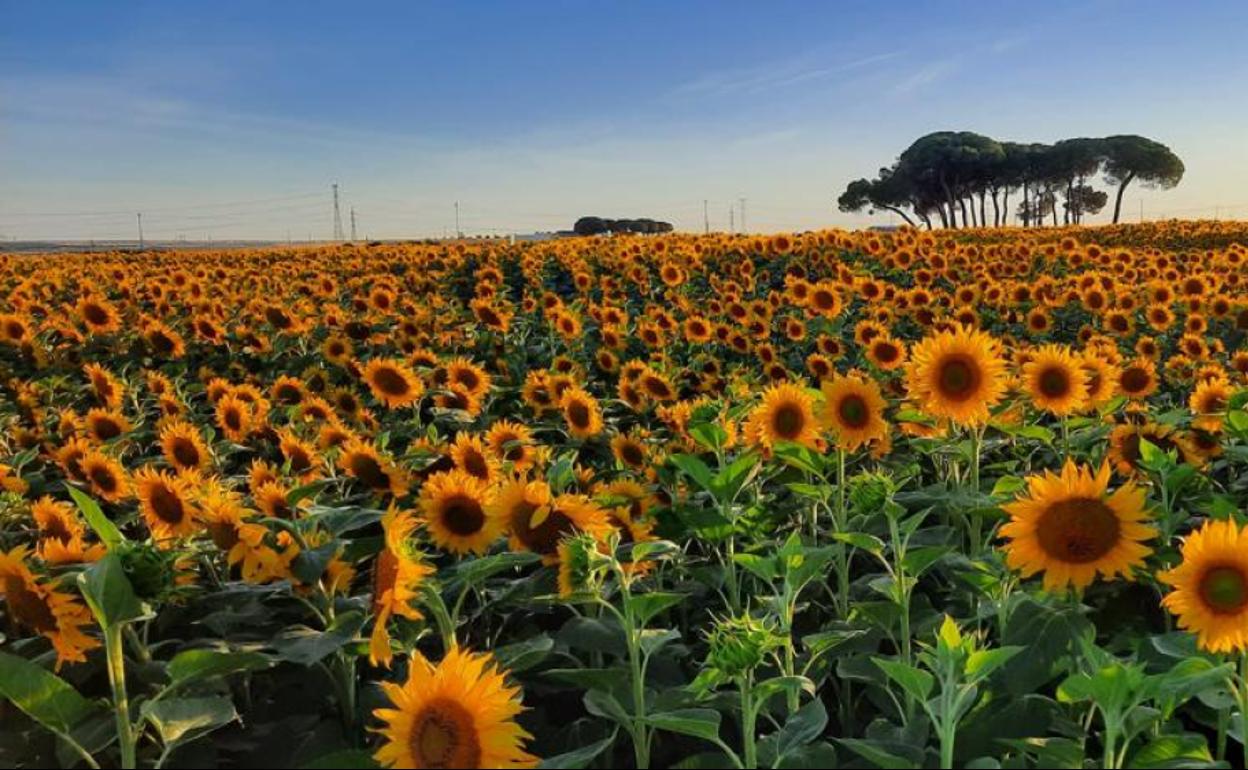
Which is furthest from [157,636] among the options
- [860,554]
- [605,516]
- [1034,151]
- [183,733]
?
[1034,151]

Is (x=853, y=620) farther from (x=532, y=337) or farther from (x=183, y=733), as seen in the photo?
(x=532, y=337)

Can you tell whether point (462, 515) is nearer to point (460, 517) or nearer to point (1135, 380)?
point (460, 517)

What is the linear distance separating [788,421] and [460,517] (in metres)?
1.40

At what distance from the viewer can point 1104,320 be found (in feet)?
29.6

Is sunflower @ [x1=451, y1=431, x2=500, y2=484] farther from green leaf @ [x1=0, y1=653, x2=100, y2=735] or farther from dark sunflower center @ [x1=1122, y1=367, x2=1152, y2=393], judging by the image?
dark sunflower center @ [x1=1122, y1=367, x2=1152, y2=393]

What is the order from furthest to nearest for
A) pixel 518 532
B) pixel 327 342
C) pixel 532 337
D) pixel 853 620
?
pixel 532 337 → pixel 327 342 → pixel 853 620 → pixel 518 532

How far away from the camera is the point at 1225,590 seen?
214 cm

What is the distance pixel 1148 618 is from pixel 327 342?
6.72 m

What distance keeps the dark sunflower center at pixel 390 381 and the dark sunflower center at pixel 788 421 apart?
9.51 ft

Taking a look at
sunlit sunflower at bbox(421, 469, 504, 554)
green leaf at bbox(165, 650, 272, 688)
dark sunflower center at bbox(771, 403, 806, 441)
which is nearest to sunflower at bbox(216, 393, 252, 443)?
sunlit sunflower at bbox(421, 469, 504, 554)

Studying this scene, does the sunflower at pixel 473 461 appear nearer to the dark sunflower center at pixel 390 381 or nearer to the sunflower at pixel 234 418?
the sunflower at pixel 234 418

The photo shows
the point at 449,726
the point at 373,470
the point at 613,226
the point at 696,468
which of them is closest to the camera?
the point at 449,726

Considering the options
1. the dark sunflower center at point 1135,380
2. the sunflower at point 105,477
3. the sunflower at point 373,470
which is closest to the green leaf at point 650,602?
the sunflower at point 373,470

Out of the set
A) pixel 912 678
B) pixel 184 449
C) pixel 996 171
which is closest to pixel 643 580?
pixel 912 678
